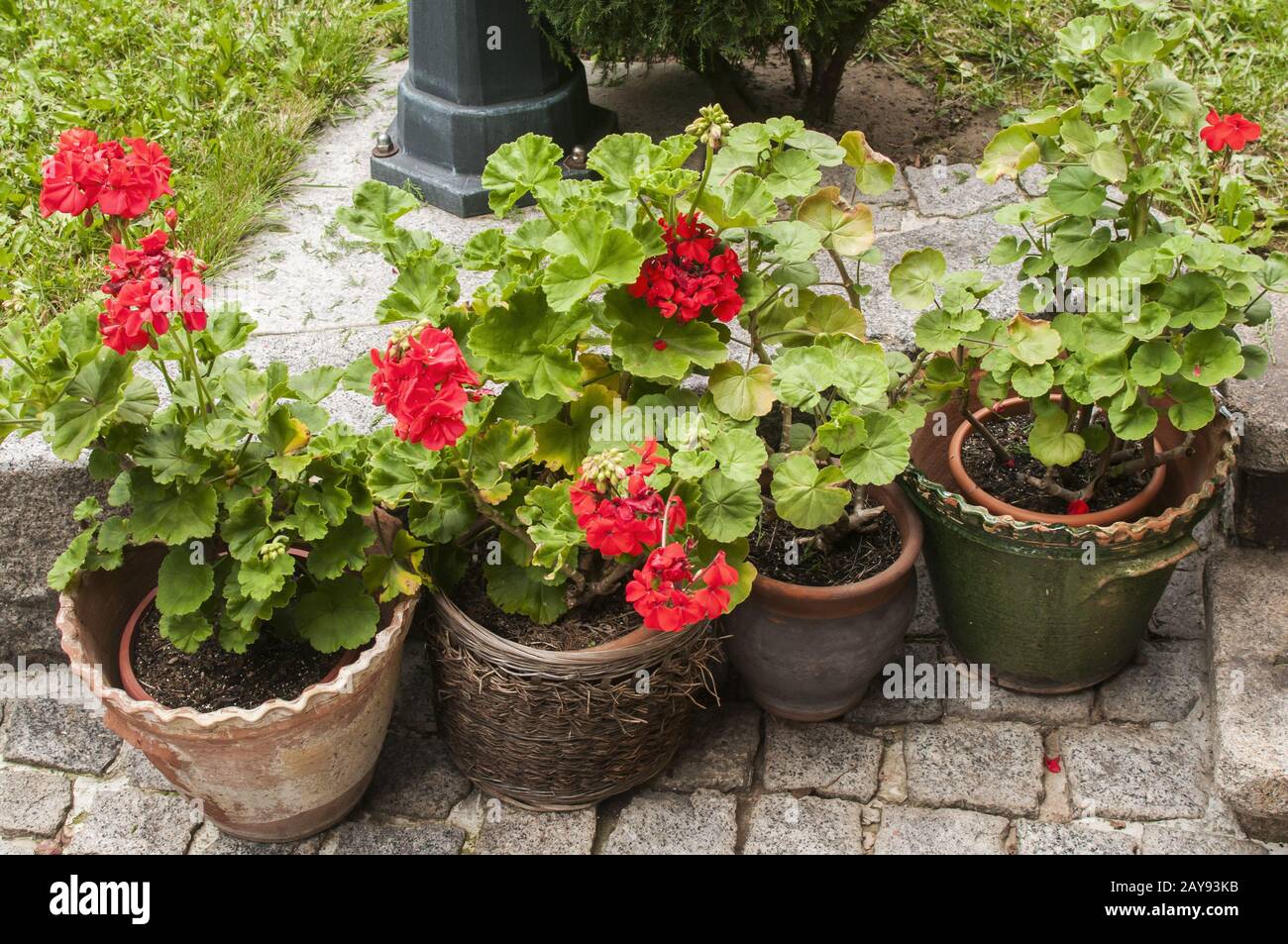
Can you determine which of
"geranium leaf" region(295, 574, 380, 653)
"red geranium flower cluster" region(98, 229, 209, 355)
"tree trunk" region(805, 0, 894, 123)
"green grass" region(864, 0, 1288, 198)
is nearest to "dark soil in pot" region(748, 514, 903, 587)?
"geranium leaf" region(295, 574, 380, 653)

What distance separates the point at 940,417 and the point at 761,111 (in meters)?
1.73

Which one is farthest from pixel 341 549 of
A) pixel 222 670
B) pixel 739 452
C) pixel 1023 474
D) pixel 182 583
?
pixel 1023 474

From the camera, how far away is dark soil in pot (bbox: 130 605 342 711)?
9.37ft

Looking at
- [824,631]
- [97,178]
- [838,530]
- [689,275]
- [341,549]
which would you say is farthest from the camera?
[838,530]

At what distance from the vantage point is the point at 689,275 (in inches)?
104

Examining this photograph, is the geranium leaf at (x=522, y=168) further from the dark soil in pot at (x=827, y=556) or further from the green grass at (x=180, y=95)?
the green grass at (x=180, y=95)

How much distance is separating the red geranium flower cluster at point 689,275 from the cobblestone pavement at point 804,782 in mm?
1080

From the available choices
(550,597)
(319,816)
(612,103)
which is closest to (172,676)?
(319,816)

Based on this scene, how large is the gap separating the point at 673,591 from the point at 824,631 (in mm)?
737

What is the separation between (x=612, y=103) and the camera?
15.9ft

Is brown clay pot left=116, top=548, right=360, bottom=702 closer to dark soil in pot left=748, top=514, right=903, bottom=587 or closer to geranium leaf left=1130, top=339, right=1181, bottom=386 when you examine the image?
dark soil in pot left=748, top=514, right=903, bottom=587

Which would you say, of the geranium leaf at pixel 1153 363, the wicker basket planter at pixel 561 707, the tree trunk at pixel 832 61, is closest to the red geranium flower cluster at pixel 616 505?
the wicker basket planter at pixel 561 707

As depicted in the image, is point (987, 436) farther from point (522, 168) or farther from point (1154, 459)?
point (522, 168)

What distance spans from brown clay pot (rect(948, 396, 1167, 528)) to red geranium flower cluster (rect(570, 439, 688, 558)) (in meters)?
0.99
